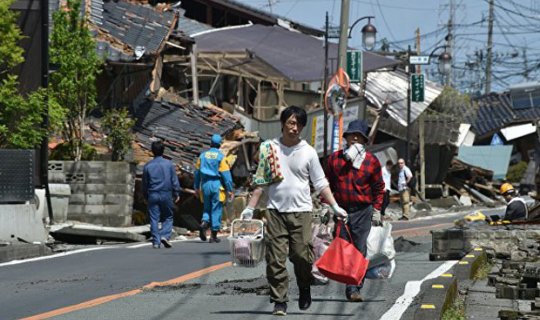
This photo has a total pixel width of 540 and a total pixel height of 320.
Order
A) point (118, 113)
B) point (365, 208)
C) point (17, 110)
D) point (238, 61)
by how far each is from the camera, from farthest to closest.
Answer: point (238, 61) < point (118, 113) < point (17, 110) < point (365, 208)

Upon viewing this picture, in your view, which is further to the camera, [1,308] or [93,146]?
[93,146]

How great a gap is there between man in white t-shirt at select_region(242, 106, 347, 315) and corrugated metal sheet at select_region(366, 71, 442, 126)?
39.6 metres

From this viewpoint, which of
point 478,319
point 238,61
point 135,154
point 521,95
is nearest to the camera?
point 478,319

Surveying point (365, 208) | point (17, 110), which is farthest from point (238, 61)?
point (365, 208)

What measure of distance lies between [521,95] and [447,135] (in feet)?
18.1

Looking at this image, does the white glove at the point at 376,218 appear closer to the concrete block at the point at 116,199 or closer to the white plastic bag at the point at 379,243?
the white plastic bag at the point at 379,243

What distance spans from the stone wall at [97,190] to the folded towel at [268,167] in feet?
46.6

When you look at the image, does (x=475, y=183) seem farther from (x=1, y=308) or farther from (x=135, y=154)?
(x=1, y=308)

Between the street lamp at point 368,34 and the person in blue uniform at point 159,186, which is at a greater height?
the street lamp at point 368,34

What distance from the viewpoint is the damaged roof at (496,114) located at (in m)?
65.8

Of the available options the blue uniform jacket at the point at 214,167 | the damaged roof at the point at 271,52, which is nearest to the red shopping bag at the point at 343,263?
the blue uniform jacket at the point at 214,167

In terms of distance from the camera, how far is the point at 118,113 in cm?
2681

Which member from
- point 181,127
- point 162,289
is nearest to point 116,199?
point 181,127

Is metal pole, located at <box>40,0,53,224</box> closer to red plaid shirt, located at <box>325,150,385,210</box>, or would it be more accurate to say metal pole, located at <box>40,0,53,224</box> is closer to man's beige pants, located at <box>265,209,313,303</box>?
red plaid shirt, located at <box>325,150,385,210</box>
